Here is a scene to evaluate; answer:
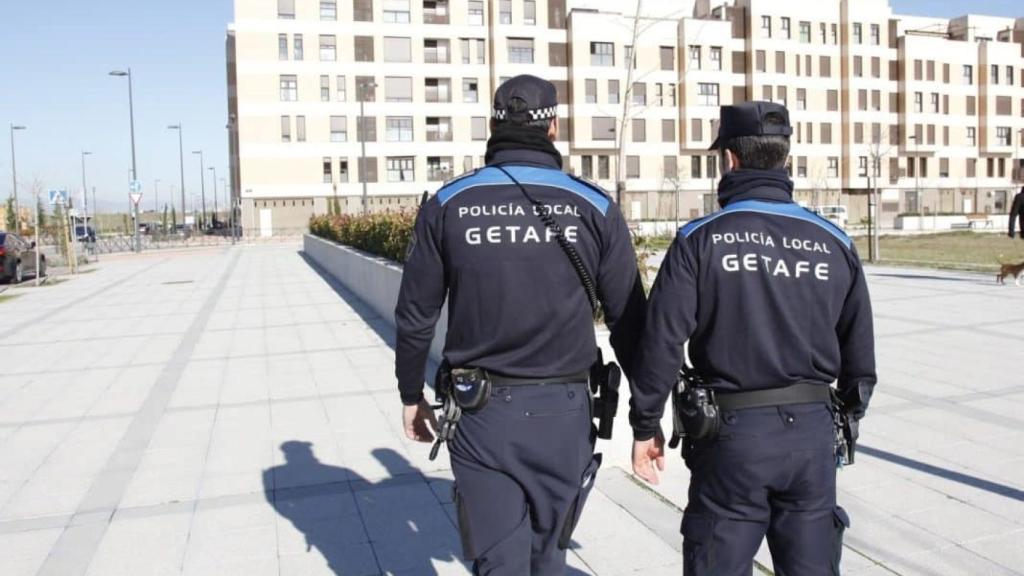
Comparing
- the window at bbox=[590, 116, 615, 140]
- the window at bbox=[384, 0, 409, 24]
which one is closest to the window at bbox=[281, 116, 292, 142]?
the window at bbox=[384, 0, 409, 24]

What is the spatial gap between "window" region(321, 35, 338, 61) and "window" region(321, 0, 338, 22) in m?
1.24

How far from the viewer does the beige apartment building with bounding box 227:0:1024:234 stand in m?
57.8

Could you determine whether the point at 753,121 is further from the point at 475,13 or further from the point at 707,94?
the point at 707,94

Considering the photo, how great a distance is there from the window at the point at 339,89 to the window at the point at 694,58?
24202 millimetres

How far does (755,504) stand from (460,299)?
1118 millimetres

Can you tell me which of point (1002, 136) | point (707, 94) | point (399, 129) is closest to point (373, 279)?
point (399, 129)

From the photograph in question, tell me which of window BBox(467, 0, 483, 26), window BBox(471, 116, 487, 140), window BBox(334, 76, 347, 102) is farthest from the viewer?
window BBox(471, 116, 487, 140)

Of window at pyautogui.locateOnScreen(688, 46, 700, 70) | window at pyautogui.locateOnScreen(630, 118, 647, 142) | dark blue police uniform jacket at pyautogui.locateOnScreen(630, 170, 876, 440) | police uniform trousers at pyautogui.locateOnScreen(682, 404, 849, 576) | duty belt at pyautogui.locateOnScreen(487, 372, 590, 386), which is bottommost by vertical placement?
police uniform trousers at pyautogui.locateOnScreen(682, 404, 849, 576)

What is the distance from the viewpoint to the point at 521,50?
61031 millimetres

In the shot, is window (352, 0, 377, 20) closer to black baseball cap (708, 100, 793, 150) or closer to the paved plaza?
the paved plaza

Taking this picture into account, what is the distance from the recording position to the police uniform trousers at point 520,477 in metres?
2.67

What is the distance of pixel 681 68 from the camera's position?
6306cm

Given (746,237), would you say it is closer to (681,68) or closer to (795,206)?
(795,206)

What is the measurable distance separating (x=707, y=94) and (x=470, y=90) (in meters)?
17.3
